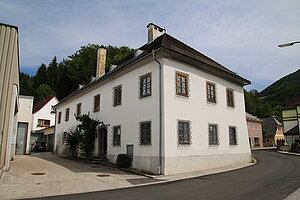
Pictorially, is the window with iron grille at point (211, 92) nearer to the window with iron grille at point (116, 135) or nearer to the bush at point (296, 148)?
the window with iron grille at point (116, 135)

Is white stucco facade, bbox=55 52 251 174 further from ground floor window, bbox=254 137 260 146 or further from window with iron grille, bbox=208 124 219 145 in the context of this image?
ground floor window, bbox=254 137 260 146

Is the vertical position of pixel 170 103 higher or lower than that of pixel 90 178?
higher

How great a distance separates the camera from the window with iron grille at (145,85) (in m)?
14.1

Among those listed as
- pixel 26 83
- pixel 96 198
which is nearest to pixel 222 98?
pixel 96 198

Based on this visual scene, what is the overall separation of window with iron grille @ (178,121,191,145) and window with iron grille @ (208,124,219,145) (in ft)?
7.49

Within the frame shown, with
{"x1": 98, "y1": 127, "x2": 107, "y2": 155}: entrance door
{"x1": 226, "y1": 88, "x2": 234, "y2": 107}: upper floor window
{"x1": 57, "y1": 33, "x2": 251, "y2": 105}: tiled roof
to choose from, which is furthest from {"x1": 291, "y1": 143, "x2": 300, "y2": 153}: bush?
{"x1": 98, "y1": 127, "x2": 107, "y2": 155}: entrance door

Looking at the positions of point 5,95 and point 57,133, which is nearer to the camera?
point 5,95

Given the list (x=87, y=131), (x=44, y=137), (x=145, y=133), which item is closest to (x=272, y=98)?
(x=44, y=137)

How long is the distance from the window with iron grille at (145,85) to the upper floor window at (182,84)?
5.58ft

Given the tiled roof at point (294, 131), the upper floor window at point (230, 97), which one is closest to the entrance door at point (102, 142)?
the upper floor window at point (230, 97)

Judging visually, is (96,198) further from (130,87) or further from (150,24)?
(150,24)

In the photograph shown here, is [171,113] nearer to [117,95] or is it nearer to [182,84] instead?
[182,84]

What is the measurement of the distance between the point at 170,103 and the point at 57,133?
67.4 ft

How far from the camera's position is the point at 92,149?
19.1 m
